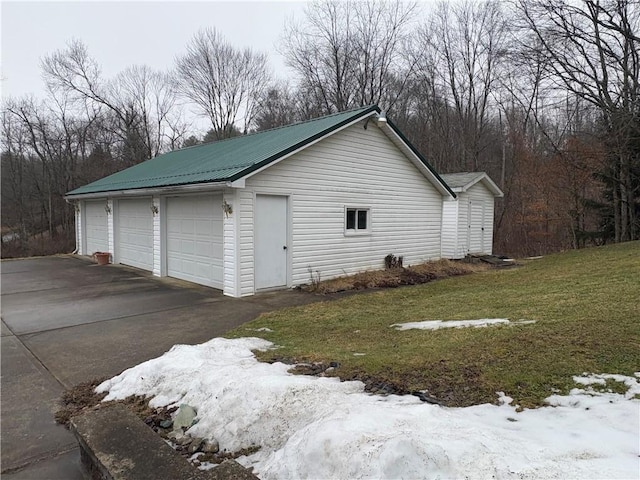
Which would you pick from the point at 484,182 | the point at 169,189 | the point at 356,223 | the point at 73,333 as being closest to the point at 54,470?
the point at 73,333

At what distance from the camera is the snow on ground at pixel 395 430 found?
6.41 ft

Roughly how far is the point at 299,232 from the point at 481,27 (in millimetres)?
20898

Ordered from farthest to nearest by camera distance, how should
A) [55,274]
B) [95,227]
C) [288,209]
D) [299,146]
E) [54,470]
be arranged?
[95,227]
[55,274]
[288,209]
[299,146]
[54,470]

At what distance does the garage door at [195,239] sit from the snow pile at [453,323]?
5351mm

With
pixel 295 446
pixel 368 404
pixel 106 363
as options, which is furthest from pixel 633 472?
pixel 106 363

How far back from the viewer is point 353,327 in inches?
232

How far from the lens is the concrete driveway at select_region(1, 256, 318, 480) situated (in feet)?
10.5

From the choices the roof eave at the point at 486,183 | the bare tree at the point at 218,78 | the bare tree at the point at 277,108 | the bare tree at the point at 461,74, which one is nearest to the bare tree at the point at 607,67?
the roof eave at the point at 486,183

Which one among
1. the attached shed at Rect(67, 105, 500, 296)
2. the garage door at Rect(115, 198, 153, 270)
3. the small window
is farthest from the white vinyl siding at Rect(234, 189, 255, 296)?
the garage door at Rect(115, 198, 153, 270)

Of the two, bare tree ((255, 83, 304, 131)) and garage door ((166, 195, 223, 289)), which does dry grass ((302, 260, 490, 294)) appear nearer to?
garage door ((166, 195, 223, 289))

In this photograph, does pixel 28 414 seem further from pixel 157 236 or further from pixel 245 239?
pixel 157 236

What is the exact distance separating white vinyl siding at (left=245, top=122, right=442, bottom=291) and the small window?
0.58 feet

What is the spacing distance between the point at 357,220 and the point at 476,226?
663cm

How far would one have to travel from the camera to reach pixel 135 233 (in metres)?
13.3
